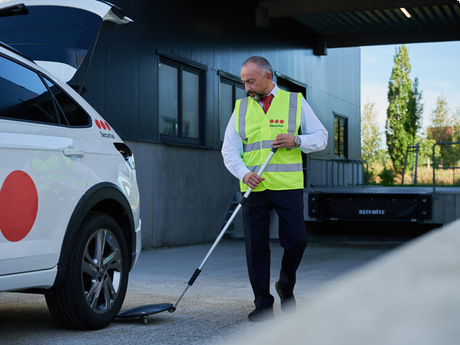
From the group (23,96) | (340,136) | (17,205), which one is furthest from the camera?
(340,136)

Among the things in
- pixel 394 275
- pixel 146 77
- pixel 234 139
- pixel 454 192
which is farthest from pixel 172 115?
pixel 394 275

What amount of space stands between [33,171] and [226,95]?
12216mm

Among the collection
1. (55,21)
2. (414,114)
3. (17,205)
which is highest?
(414,114)

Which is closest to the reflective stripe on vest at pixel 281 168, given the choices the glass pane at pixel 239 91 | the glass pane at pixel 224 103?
the glass pane at pixel 224 103

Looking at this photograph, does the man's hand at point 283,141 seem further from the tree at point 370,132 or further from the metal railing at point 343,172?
the tree at point 370,132

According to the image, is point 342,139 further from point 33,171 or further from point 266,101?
point 33,171

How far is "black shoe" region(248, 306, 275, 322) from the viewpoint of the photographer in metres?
4.83

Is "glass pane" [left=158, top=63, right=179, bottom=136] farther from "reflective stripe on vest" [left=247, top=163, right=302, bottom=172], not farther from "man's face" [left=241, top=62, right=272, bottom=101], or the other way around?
"reflective stripe on vest" [left=247, top=163, right=302, bottom=172]

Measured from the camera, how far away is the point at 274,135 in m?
5.05

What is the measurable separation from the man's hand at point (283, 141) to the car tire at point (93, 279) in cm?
125

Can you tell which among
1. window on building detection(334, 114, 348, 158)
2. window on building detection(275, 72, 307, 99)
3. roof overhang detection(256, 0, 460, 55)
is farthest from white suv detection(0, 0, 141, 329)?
window on building detection(334, 114, 348, 158)

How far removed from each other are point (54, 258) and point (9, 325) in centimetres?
96

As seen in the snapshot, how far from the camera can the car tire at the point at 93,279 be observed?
14.1 feet

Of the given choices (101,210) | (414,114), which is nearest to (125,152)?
(101,210)
